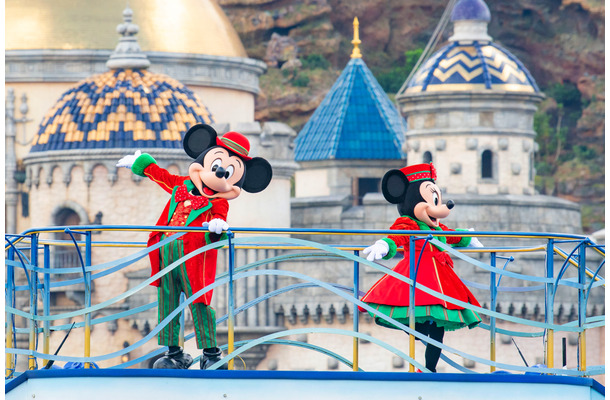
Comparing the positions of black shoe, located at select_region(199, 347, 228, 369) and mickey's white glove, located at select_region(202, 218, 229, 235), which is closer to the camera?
mickey's white glove, located at select_region(202, 218, 229, 235)

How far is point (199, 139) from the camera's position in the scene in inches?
464

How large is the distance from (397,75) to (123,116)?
85.5 feet

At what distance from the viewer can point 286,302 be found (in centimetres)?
3181

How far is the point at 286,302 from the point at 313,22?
2767cm

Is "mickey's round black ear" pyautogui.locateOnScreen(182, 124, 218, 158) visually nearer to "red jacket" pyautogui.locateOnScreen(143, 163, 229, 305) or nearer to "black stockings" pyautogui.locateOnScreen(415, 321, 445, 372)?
"red jacket" pyautogui.locateOnScreen(143, 163, 229, 305)

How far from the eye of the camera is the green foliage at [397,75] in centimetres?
5594

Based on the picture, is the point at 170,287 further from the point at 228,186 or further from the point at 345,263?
the point at 345,263

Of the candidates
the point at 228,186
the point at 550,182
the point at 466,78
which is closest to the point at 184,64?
the point at 466,78

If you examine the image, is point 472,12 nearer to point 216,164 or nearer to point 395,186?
point 395,186

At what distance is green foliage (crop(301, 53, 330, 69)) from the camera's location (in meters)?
57.2

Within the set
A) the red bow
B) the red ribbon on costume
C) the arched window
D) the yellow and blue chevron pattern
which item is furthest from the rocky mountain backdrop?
the red bow

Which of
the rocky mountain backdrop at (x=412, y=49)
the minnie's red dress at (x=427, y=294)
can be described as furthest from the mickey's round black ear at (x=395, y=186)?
the rocky mountain backdrop at (x=412, y=49)

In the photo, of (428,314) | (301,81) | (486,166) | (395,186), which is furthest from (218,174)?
(301,81)

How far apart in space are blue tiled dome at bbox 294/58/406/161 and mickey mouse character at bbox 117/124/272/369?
85.2 feet
